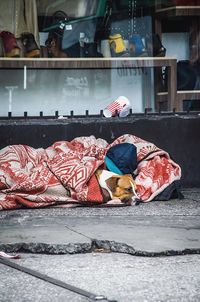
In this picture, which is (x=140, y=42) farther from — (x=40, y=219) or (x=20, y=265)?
(x=20, y=265)

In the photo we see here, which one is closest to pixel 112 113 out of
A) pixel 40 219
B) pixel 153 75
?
pixel 153 75

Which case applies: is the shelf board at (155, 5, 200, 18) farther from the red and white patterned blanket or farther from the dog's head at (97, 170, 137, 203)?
A: the dog's head at (97, 170, 137, 203)

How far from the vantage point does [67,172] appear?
27.2 feet

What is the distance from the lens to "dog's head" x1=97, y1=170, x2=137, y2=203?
8.30 m

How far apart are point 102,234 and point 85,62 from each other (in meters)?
2.84

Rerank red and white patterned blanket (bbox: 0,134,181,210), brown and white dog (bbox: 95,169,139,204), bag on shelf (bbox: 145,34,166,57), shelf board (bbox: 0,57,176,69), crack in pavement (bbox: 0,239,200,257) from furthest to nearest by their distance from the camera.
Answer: bag on shelf (bbox: 145,34,166,57), shelf board (bbox: 0,57,176,69), brown and white dog (bbox: 95,169,139,204), red and white patterned blanket (bbox: 0,134,181,210), crack in pavement (bbox: 0,239,200,257)

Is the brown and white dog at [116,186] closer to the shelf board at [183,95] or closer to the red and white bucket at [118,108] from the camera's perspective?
the red and white bucket at [118,108]

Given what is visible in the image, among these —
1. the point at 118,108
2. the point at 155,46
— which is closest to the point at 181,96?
the point at 155,46

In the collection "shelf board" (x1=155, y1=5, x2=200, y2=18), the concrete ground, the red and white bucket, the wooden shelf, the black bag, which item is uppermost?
"shelf board" (x1=155, y1=5, x2=200, y2=18)

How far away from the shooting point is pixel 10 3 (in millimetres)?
9117

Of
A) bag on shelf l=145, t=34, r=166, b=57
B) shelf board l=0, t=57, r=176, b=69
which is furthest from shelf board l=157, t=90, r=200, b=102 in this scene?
bag on shelf l=145, t=34, r=166, b=57

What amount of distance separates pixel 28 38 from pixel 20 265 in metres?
3.55

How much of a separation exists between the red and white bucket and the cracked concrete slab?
5.63ft

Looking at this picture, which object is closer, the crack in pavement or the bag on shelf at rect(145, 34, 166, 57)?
the crack in pavement
